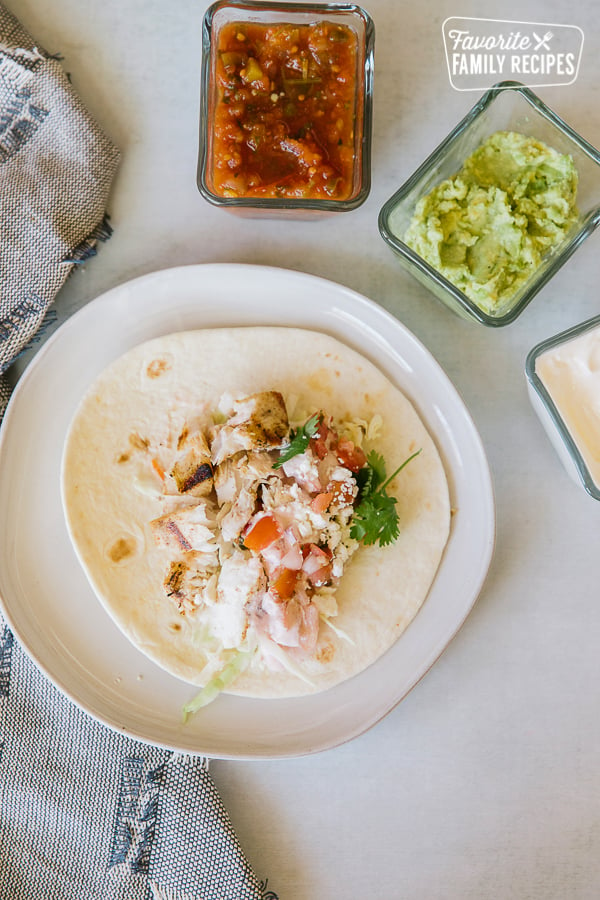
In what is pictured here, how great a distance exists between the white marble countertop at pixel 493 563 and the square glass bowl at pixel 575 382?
0.27 m

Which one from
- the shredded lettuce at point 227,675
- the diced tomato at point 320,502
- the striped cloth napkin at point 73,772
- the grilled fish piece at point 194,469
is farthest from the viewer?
the striped cloth napkin at point 73,772

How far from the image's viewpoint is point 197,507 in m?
2.50

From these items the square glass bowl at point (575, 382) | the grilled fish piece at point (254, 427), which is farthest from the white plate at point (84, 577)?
the grilled fish piece at point (254, 427)

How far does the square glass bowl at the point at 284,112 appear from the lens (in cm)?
246

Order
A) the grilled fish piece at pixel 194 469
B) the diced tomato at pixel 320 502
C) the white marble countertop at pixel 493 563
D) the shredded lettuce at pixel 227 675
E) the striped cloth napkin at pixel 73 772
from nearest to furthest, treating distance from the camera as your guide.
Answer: the diced tomato at pixel 320 502, the grilled fish piece at pixel 194 469, the shredded lettuce at pixel 227 675, the striped cloth napkin at pixel 73 772, the white marble countertop at pixel 493 563

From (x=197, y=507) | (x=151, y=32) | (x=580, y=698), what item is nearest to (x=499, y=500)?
(x=580, y=698)

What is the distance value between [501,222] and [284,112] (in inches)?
34.4

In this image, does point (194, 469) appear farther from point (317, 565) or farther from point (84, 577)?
point (84, 577)

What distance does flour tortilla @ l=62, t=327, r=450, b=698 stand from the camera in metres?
2.69

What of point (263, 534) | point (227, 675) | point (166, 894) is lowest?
point (166, 894)

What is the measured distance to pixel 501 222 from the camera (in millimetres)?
2473

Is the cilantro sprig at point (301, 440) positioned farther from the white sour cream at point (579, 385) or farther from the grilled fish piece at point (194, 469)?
the white sour cream at point (579, 385)

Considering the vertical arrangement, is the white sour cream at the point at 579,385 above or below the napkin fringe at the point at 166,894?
above

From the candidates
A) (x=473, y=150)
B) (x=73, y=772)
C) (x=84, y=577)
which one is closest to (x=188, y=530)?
(x=84, y=577)
